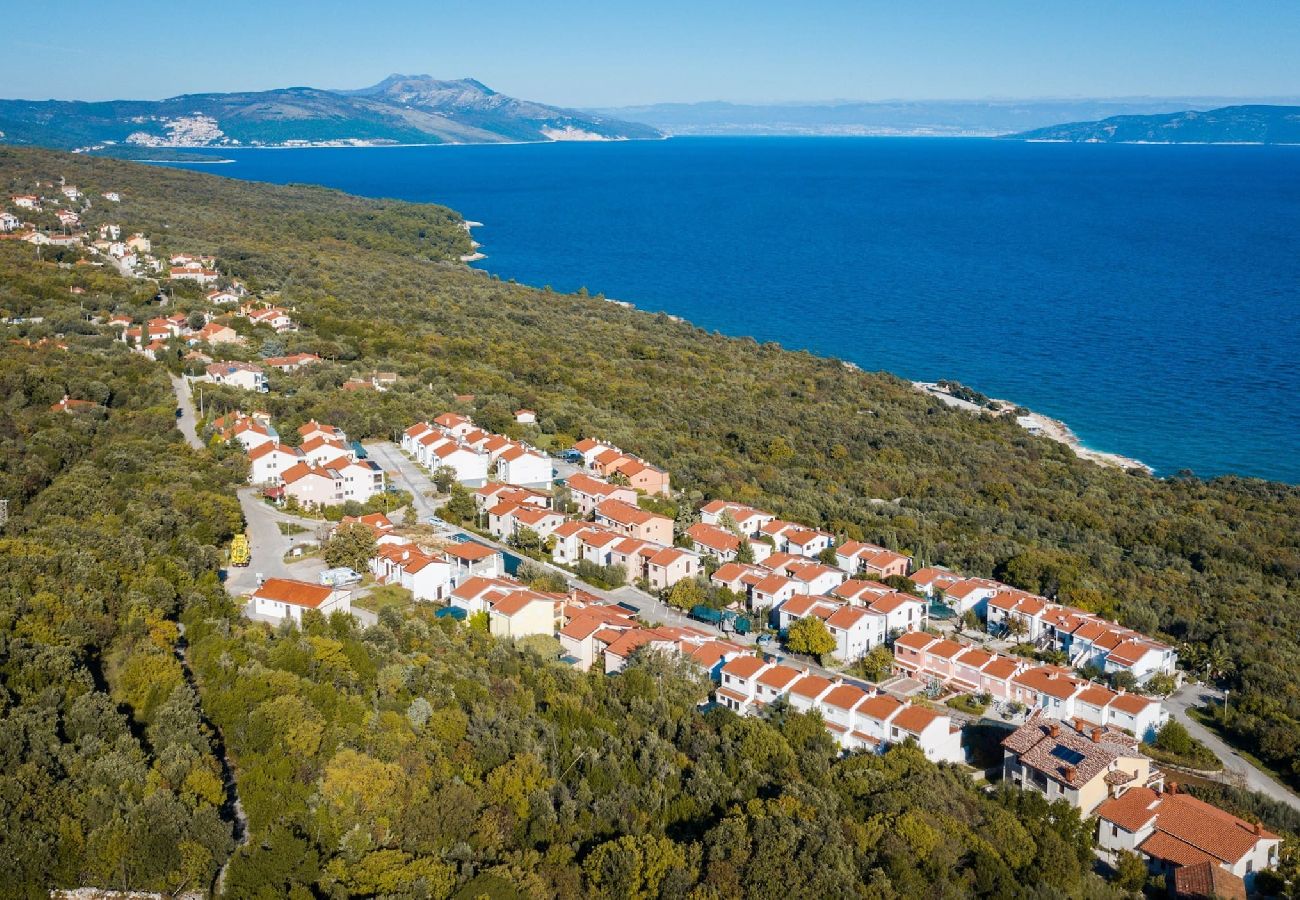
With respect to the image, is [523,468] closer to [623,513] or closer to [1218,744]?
[623,513]

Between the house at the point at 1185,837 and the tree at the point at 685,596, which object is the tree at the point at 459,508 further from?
the house at the point at 1185,837

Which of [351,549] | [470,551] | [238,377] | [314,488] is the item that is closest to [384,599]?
[351,549]

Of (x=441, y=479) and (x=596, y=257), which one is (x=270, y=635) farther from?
(x=596, y=257)

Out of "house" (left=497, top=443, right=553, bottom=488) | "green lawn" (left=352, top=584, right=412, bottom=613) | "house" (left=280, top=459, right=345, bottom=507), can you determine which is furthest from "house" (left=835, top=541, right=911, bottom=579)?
"house" (left=280, top=459, right=345, bottom=507)

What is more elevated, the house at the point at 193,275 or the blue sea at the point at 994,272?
the house at the point at 193,275

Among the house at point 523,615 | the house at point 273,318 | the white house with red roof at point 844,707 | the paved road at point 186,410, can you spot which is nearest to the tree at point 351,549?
the house at point 523,615

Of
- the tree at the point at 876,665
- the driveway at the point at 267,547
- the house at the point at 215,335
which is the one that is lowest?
the tree at the point at 876,665

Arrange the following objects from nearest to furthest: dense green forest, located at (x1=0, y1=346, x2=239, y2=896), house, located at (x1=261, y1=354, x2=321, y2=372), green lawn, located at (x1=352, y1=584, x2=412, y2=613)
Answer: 1. dense green forest, located at (x1=0, y1=346, x2=239, y2=896)
2. green lawn, located at (x1=352, y1=584, x2=412, y2=613)
3. house, located at (x1=261, y1=354, x2=321, y2=372)

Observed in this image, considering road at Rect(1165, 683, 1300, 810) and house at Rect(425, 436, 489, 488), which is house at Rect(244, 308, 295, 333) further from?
road at Rect(1165, 683, 1300, 810)

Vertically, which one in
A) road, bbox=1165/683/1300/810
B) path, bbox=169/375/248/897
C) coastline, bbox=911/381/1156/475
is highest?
path, bbox=169/375/248/897
